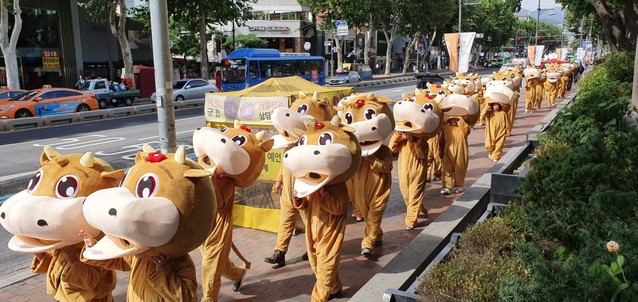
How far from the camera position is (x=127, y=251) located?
3404 millimetres

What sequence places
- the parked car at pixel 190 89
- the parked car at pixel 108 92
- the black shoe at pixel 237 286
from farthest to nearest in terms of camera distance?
the parked car at pixel 190 89 → the parked car at pixel 108 92 → the black shoe at pixel 237 286

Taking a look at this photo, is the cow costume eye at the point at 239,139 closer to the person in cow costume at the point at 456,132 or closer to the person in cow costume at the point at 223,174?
the person in cow costume at the point at 223,174

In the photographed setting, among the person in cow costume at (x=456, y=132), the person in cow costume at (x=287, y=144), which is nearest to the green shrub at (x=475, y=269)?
the person in cow costume at (x=287, y=144)

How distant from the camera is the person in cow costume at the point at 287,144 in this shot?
6.13 m

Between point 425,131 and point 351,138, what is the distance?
7.64 feet

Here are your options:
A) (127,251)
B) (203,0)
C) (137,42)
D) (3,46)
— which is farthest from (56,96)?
(127,251)

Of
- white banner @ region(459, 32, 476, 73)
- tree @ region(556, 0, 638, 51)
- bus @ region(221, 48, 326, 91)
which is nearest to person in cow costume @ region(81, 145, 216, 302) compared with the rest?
tree @ region(556, 0, 638, 51)

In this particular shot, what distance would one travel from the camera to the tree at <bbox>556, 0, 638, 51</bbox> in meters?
14.4

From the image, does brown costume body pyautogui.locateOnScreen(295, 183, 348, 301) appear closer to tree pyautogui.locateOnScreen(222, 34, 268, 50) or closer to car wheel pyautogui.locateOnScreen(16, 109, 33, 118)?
car wheel pyautogui.locateOnScreen(16, 109, 33, 118)

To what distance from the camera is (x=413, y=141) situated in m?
7.15

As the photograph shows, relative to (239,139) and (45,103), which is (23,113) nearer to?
(45,103)

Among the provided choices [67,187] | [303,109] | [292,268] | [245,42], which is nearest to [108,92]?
[245,42]

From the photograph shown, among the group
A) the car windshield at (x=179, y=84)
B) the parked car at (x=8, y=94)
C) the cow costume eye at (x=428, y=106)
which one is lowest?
the car windshield at (x=179, y=84)

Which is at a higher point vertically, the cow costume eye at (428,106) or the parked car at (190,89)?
the cow costume eye at (428,106)
